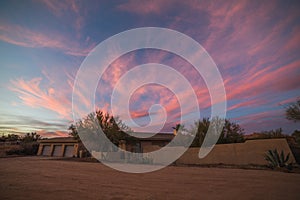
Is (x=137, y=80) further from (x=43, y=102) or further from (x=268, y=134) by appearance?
(x=268, y=134)

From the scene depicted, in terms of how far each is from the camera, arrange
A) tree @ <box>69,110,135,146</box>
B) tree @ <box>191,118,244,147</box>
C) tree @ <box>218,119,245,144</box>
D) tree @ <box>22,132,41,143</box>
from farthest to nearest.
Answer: tree @ <box>22,132,41,143</box> < tree @ <box>69,110,135,146</box> < tree @ <box>191,118,244,147</box> < tree @ <box>218,119,245,144</box>

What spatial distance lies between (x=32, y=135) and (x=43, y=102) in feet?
160

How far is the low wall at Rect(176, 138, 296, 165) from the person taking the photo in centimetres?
1447

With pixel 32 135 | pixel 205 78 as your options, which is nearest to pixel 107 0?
pixel 205 78

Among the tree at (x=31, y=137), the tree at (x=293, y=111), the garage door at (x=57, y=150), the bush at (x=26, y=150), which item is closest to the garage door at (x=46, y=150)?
the garage door at (x=57, y=150)

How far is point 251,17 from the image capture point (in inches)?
534

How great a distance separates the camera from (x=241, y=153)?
54.0 feet

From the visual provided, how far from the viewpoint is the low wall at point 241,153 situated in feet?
47.5

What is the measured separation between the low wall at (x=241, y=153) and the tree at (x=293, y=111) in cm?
358

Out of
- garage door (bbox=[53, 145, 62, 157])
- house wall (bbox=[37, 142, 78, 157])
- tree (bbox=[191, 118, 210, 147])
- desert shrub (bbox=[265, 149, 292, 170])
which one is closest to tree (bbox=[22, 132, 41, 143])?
house wall (bbox=[37, 142, 78, 157])

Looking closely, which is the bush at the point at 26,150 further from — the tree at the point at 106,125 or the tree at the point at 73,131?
the tree at the point at 106,125

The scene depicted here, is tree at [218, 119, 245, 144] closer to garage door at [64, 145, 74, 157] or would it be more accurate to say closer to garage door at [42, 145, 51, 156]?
garage door at [64, 145, 74, 157]

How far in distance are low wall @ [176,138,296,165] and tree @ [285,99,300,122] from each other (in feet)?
11.7

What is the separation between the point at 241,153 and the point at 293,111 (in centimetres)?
577
